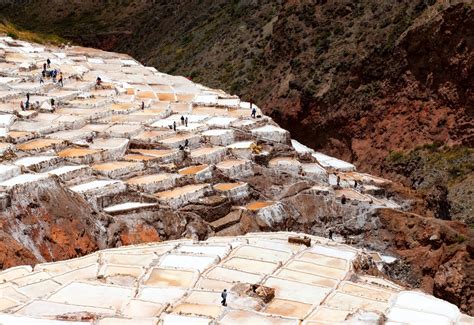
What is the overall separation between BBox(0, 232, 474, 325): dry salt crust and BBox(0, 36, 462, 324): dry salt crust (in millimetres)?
36

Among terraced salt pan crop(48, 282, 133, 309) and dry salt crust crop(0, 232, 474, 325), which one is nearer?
dry salt crust crop(0, 232, 474, 325)

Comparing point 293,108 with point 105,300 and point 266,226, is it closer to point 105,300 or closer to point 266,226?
point 266,226

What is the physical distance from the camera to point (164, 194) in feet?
70.9

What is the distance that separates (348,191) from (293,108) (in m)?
22.5

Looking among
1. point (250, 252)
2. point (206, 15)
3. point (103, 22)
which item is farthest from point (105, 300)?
point (103, 22)

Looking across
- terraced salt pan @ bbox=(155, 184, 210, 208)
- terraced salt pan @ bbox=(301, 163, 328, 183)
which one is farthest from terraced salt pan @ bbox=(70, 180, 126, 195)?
terraced salt pan @ bbox=(301, 163, 328, 183)

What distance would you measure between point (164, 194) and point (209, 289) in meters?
7.14

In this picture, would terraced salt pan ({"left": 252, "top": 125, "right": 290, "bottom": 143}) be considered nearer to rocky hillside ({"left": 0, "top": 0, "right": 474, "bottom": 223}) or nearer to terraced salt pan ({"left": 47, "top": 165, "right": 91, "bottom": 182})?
rocky hillside ({"left": 0, "top": 0, "right": 474, "bottom": 223})

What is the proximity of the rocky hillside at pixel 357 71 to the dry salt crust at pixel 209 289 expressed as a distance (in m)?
15.3

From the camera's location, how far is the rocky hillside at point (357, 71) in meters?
41.1

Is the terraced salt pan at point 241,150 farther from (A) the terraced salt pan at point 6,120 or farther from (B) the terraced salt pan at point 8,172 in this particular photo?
(A) the terraced salt pan at point 6,120

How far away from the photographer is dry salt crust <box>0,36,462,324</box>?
45.9 feet

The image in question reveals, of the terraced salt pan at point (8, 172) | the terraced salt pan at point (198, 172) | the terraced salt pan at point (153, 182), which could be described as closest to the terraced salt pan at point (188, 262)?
the terraced salt pan at point (153, 182)

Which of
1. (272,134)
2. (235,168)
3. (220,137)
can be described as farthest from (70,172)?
(272,134)
